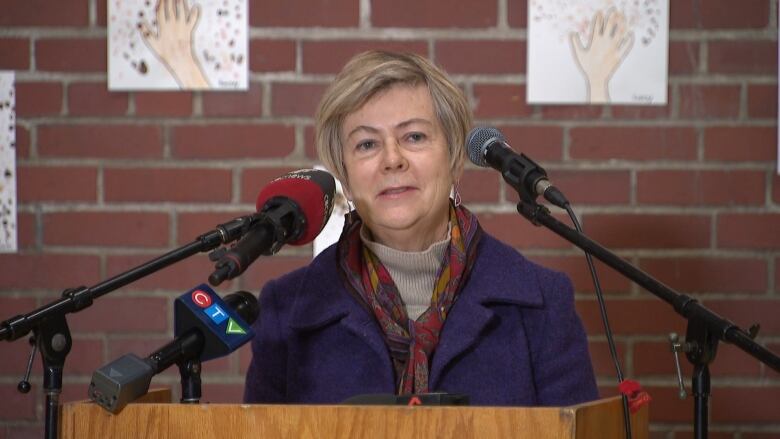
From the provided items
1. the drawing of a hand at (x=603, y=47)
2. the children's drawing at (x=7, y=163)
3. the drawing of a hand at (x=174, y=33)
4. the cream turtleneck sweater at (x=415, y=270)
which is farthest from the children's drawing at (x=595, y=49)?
the children's drawing at (x=7, y=163)

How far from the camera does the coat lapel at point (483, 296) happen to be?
188cm

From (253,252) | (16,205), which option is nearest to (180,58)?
(16,205)

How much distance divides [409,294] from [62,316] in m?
0.78

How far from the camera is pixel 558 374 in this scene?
1.93 metres

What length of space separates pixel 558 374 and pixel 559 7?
93cm

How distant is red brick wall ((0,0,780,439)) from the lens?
2416mm

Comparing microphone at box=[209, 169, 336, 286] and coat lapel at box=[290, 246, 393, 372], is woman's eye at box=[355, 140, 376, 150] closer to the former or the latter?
coat lapel at box=[290, 246, 393, 372]

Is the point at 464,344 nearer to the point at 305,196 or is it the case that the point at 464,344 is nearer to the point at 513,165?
the point at 513,165

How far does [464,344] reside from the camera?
6.18ft

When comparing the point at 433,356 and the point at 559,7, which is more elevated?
the point at 559,7

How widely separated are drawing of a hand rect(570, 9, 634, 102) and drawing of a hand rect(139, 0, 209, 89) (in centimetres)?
91

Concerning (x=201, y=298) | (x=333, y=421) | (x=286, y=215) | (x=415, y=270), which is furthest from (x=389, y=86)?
(x=333, y=421)

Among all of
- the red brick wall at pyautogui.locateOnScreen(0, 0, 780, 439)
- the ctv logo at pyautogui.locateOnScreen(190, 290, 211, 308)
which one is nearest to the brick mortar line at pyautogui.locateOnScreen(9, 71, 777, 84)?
the red brick wall at pyautogui.locateOnScreen(0, 0, 780, 439)

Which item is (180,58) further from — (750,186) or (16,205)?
(750,186)
